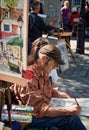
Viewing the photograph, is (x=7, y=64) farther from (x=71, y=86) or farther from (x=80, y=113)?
(x=71, y=86)

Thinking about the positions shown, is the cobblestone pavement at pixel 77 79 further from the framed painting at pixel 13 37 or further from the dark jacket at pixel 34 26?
the framed painting at pixel 13 37

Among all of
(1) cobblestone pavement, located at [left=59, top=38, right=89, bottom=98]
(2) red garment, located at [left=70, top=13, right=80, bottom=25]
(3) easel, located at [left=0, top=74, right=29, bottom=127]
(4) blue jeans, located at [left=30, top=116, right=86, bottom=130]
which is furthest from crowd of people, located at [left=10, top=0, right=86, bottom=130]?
(2) red garment, located at [left=70, top=13, right=80, bottom=25]

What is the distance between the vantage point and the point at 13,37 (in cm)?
249

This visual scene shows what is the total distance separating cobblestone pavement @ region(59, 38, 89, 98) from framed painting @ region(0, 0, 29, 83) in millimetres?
3746

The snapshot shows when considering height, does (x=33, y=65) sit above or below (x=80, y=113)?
above

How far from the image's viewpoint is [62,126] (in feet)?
10.9

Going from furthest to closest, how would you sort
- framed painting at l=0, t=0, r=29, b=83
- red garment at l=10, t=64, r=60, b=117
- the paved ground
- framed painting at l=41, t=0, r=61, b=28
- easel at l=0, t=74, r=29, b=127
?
framed painting at l=41, t=0, r=61, b=28
the paved ground
red garment at l=10, t=64, r=60, b=117
easel at l=0, t=74, r=29, b=127
framed painting at l=0, t=0, r=29, b=83

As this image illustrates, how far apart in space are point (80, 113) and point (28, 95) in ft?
1.76

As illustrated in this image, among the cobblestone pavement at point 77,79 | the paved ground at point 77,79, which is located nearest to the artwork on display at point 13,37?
the paved ground at point 77,79

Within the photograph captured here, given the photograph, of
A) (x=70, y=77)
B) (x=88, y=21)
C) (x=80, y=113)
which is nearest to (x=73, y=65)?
(x=70, y=77)

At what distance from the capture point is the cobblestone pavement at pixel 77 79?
6754mm

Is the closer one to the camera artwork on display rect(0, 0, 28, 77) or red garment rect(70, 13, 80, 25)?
artwork on display rect(0, 0, 28, 77)

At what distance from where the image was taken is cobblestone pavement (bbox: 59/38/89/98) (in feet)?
22.2

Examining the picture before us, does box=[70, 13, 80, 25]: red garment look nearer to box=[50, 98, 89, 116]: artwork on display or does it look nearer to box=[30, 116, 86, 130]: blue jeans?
box=[50, 98, 89, 116]: artwork on display
